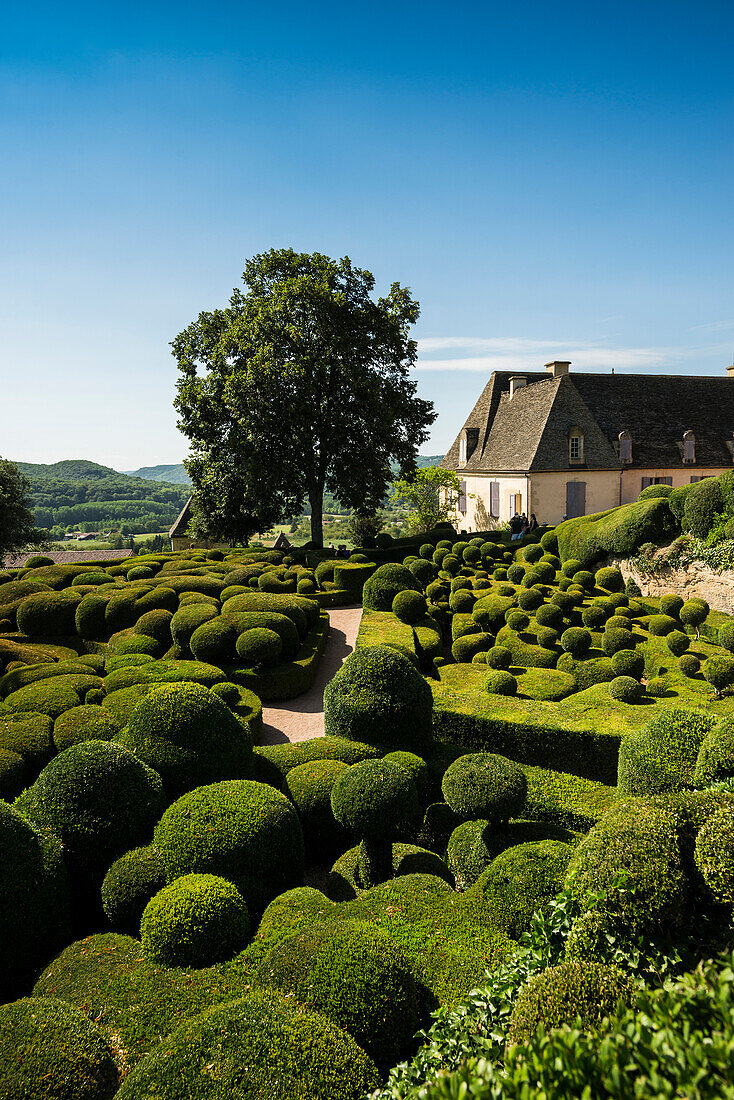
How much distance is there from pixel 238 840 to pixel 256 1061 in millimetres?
2837

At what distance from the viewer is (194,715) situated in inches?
344

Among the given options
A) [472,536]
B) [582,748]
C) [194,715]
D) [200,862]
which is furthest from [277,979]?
[472,536]

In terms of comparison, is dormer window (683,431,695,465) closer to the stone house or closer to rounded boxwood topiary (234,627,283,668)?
the stone house

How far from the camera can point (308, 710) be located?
1502cm

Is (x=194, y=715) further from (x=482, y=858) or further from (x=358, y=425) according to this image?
(x=358, y=425)

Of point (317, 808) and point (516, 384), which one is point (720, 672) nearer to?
point (317, 808)

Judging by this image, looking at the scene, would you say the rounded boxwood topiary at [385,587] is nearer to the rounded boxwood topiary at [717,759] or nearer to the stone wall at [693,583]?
the stone wall at [693,583]

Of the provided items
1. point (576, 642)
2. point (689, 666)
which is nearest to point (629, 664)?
point (689, 666)

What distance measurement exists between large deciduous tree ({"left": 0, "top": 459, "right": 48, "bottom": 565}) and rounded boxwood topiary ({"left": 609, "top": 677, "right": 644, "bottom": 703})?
38263 mm

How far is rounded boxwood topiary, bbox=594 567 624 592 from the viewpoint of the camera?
19562 millimetres

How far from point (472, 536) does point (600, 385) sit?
15580mm

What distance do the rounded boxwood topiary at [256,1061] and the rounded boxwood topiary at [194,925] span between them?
1.15 metres

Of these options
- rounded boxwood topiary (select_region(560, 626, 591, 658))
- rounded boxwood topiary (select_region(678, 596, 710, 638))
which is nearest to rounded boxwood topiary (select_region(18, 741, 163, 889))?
rounded boxwood topiary (select_region(560, 626, 591, 658))

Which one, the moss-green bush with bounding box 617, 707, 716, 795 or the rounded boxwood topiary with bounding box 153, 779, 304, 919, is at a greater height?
the moss-green bush with bounding box 617, 707, 716, 795
